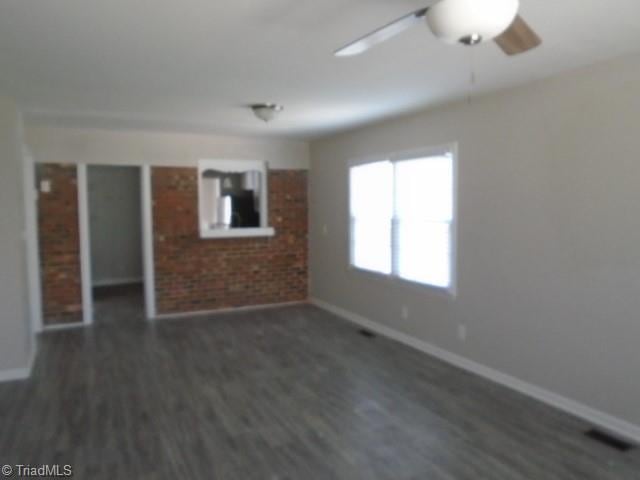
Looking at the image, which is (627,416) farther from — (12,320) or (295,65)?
(12,320)

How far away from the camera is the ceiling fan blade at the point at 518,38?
6.13 feet

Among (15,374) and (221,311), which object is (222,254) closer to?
(221,311)

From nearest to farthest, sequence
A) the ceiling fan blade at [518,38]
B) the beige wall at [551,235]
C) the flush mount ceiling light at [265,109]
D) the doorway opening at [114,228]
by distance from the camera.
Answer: the ceiling fan blade at [518,38], the beige wall at [551,235], the flush mount ceiling light at [265,109], the doorway opening at [114,228]

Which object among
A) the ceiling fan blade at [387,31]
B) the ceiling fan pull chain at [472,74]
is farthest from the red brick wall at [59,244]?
the ceiling fan blade at [387,31]

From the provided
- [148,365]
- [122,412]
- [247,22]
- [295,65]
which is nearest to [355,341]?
[148,365]

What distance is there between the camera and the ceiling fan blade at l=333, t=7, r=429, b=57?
1744mm

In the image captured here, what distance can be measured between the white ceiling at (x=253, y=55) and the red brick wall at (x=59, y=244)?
1363 millimetres

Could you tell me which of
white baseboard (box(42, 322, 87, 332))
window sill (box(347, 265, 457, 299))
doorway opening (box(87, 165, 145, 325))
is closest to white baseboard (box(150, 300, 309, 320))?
white baseboard (box(42, 322, 87, 332))

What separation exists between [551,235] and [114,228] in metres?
7.48

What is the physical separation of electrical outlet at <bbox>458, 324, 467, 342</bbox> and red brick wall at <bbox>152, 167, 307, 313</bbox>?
125 inches

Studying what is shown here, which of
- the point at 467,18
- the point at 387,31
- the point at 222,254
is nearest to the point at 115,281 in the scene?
the point at 222,254

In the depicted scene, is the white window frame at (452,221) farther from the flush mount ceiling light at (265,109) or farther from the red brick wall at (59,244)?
the red brick wall at (59,244)

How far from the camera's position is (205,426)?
3.28 metres

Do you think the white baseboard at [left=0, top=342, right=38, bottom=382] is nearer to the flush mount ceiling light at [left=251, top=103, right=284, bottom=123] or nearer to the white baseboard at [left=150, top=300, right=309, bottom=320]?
the white baseboard at [left=150, top=300, right=309, bottom=320]
